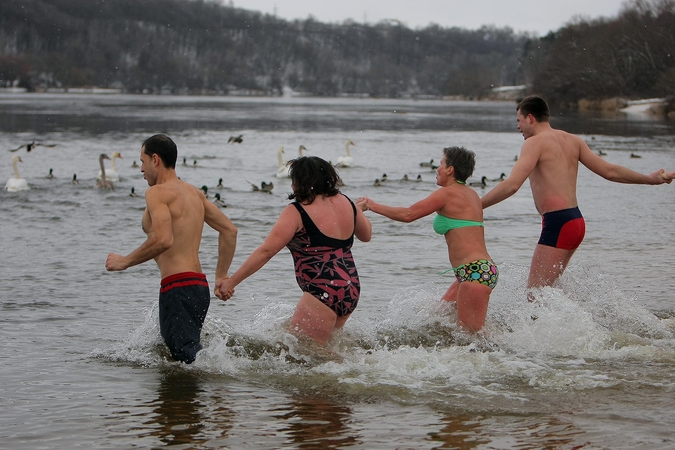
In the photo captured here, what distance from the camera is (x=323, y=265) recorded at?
5598 millimetres

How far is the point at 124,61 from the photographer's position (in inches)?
7564

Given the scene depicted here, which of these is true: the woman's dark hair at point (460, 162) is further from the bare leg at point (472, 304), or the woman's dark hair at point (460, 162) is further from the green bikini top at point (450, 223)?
the bare leg at point (472, 304)

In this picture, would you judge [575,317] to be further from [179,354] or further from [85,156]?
[85,156]

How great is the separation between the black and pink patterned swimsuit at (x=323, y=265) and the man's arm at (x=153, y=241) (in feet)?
2.48

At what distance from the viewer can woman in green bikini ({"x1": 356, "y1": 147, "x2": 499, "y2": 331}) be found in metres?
6.16

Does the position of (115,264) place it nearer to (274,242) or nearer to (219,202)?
(274,242)

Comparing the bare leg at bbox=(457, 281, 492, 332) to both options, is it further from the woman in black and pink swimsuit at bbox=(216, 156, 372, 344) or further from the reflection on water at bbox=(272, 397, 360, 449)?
the reflection on water at bbox=(272, 397, 360, 449)

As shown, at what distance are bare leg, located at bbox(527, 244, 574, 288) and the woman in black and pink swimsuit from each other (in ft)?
5.69

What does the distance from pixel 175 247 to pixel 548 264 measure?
9.21 feet

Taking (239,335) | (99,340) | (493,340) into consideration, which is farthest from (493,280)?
(99,340)

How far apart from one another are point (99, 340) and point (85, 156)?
22169 millimetres

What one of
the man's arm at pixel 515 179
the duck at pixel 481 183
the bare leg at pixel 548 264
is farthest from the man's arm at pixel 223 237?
the duck at pixel 481 183

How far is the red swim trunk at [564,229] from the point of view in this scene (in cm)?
672

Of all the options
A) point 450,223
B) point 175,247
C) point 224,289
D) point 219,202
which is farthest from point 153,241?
point 219,202
